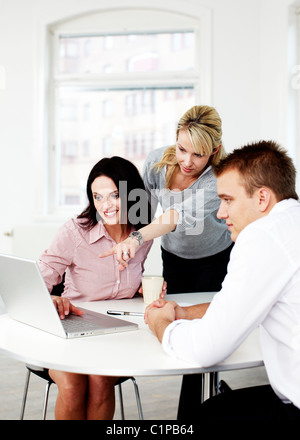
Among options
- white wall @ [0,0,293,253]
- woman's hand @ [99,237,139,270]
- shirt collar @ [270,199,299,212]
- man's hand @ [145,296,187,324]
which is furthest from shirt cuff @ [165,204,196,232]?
white wall @ [0,0,293,253]

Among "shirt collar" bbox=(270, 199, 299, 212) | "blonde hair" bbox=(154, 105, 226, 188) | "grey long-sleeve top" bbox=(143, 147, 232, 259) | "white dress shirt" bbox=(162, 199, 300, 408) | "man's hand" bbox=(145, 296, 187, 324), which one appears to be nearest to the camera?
"white dress shirt" bbox=(162, 199, 300, 408)

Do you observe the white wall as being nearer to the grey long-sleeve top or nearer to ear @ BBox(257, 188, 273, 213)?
the grey long-sleeve top

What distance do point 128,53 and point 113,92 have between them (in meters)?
0.34

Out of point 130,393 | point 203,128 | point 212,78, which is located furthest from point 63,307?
point 212,78

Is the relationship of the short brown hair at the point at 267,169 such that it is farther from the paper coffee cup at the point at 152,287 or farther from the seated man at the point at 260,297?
the paper coffee cup at the point at 152,287

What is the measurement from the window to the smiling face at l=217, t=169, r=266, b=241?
293cm

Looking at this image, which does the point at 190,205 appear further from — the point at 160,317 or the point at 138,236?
the point at 160,317

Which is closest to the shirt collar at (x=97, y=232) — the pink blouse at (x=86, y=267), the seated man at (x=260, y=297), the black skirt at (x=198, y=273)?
the pink blouse at (x=86, y=267)

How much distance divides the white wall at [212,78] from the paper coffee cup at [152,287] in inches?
83.0

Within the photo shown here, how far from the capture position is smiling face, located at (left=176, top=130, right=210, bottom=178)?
202cm

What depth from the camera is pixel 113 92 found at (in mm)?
4254

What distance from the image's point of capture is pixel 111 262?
1.94 m

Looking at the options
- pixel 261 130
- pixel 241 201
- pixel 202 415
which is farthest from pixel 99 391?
pixel 261 130

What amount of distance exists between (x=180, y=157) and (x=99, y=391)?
0.99 m
